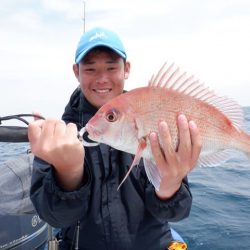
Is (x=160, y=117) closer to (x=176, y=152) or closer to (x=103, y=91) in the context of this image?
(x=176, y=152)

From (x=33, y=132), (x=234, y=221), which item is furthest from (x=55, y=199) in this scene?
(x=234, y=221)

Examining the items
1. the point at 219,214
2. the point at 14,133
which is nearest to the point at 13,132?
the point at 14,133

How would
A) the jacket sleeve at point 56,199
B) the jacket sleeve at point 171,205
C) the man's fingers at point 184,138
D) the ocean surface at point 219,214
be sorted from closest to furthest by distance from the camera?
the man's fingers at point 184,138 < the jacket sleeve at point 56,199 < the jacket sleeve at point 171,205 < the ocean surface at point 219,214

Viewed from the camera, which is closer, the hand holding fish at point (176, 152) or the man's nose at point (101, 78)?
the hand holding fish at point (176, 152)

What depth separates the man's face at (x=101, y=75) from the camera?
3033mm

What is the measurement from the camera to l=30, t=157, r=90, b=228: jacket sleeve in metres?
2.51

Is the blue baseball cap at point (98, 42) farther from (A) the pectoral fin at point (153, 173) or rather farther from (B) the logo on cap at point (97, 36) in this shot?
(A) the pectoral fin at point (153, 173)

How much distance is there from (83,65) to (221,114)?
4.23 ft

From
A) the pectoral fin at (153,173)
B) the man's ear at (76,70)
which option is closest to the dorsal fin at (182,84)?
the pectoral fin at (153,173)

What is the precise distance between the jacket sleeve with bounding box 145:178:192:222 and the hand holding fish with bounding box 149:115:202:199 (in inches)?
7.6

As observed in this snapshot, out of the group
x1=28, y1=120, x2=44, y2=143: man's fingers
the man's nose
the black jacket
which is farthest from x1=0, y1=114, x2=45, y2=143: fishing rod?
the man's nose

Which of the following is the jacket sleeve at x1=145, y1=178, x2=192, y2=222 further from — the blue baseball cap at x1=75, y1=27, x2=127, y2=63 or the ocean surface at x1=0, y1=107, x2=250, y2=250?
the blue baseball cap at x1=75, y1=27, x2=127, y2=63

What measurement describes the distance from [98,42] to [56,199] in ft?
4.46

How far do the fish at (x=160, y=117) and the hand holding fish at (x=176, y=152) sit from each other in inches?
1.7
